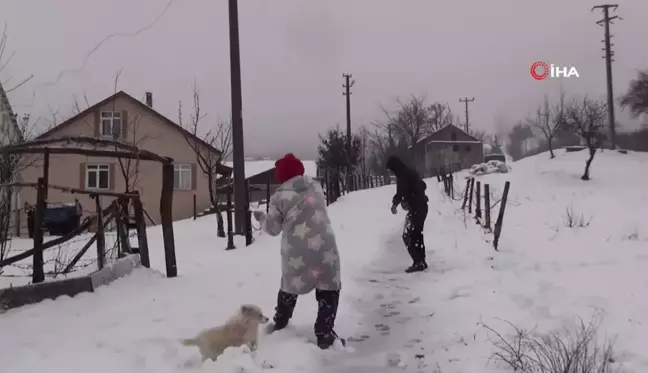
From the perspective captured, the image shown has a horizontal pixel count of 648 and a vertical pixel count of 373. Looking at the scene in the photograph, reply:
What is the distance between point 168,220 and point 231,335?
3.63m

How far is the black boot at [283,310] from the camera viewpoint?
505 cm

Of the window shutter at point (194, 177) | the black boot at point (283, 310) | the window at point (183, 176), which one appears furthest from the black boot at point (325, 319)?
the window shutter at point (194, 177)

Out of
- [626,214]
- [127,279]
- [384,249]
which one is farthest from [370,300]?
[626,214]

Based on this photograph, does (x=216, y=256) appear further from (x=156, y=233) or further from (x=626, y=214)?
(x=626, y=214)

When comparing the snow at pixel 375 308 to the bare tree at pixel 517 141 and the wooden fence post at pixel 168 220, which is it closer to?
the wooden fence post at pixel 168 220

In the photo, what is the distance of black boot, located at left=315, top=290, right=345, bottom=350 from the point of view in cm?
471

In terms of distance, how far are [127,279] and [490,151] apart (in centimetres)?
7850

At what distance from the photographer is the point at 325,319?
4730 mm

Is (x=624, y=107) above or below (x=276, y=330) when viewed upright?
above

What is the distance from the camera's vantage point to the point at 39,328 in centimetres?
483

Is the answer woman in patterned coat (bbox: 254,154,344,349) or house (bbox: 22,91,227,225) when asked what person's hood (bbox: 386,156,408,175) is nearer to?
woman in patterned coat (bbox: 254,154,344,349)

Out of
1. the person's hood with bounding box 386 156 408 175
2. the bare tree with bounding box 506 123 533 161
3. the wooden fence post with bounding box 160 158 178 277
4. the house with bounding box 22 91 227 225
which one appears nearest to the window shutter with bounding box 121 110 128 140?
the house with bounding box 22 91 227 225

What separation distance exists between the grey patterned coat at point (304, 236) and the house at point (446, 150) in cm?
5711

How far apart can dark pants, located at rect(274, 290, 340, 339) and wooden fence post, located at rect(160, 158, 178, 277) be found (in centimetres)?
297
